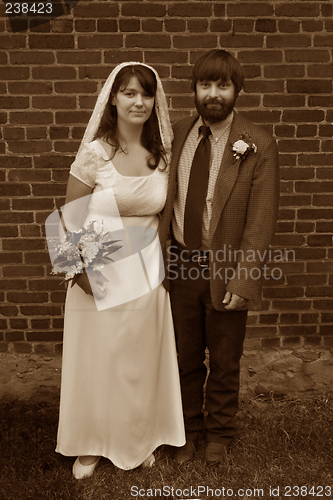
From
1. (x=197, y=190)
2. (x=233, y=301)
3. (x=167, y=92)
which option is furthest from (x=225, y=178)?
(x=167, y=92)

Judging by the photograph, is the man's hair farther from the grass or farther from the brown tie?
the grass

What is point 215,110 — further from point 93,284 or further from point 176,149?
point 93,284

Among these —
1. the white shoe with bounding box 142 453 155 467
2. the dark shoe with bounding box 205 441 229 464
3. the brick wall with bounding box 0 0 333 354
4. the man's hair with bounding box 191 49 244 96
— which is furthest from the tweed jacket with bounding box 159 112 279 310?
the white shoe with bounding box 142 453 155 467

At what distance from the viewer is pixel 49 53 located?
3158 millimetres

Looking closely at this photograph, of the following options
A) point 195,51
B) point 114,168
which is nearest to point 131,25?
point 195,51

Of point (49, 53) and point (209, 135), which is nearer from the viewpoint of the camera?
point (209, 135)

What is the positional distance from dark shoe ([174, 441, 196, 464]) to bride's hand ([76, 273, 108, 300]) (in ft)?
3.70

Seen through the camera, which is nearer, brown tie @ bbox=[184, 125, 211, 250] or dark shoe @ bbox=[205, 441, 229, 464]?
brown tie @ bbox=[184, 125, 211, 250]

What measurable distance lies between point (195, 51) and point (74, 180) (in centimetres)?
135

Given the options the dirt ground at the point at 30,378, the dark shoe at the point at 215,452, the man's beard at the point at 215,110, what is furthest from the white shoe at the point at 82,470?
the man's beard at the point at 215,110

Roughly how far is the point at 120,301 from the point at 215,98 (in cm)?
120

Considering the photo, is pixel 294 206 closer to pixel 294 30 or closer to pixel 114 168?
pixel 294 30

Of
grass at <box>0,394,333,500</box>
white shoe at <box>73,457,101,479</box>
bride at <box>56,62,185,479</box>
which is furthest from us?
white shoe at <box>73,457,101,479</box>

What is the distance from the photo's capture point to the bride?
2.48 meters
